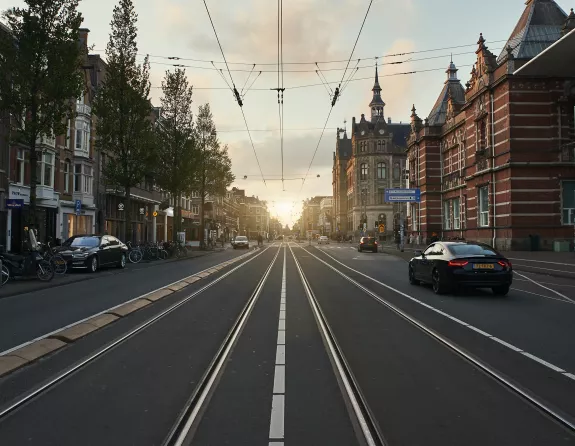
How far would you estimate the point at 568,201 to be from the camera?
31516 millimetres

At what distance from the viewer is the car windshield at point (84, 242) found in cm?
2011

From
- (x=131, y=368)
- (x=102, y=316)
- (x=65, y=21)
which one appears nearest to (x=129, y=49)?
(x=65, y=21)

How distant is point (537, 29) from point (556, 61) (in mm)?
7999

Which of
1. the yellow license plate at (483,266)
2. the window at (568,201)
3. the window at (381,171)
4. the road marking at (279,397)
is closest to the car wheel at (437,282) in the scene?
the yellow license plate at (483,266)

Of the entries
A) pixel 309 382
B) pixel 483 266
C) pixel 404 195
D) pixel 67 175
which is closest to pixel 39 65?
pixel 483 266

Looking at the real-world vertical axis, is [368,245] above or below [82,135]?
below

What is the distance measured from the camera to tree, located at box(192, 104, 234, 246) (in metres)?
46.8

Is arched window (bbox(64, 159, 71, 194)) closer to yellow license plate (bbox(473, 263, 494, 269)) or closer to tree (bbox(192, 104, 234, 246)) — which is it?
tree (bbox(192, 104, 234, 246))

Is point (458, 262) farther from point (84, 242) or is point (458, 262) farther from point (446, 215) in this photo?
point (446, 215)

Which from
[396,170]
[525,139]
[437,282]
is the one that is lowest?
[437,282]

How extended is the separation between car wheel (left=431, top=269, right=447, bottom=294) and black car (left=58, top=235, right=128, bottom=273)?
535 inches

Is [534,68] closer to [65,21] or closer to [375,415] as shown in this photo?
[65,21]

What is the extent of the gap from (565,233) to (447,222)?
A: 51.6 feet

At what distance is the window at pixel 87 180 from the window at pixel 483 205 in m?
29.1
